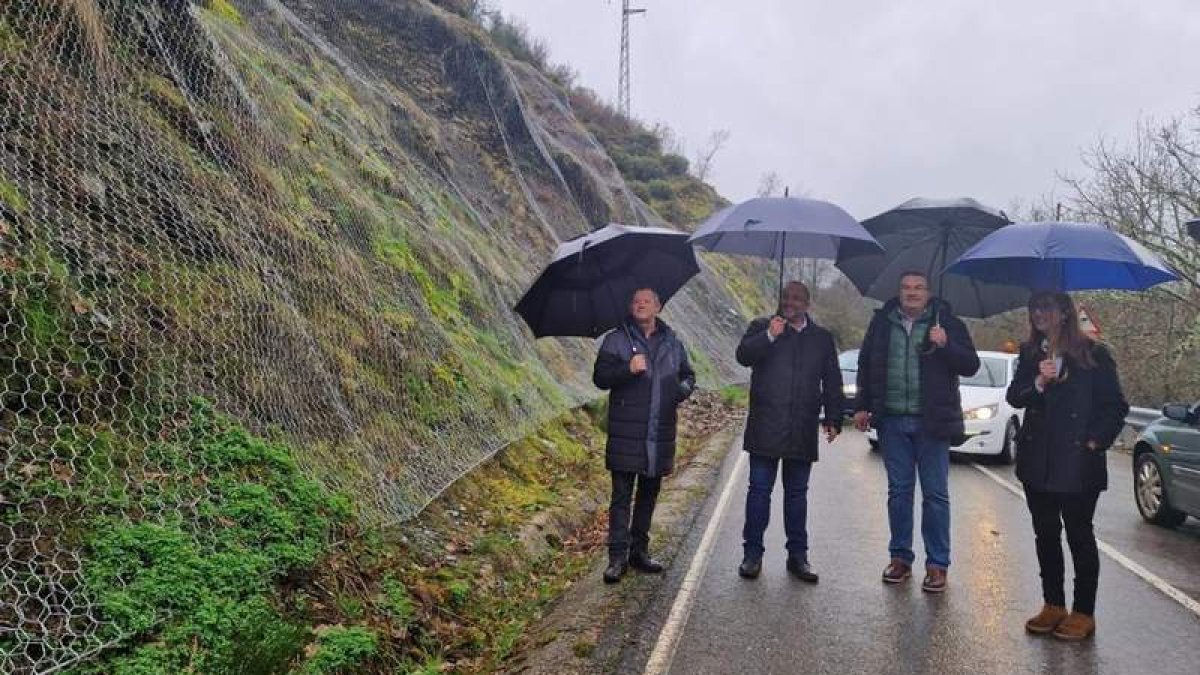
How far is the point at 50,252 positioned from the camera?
4.26m

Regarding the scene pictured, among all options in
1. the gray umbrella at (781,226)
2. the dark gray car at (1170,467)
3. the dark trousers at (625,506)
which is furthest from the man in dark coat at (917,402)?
the dark gray car at (1170,467)

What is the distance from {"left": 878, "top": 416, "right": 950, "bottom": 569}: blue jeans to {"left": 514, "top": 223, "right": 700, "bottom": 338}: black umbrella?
189 centimetres

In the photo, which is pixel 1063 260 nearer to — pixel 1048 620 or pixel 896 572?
pixel 1048 620

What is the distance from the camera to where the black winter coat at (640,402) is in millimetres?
5086

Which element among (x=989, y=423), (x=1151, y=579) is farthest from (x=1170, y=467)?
(x=989, y=423)

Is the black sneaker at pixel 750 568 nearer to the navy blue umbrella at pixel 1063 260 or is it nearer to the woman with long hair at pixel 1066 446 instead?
the woman with long hair at pixel 1066 446

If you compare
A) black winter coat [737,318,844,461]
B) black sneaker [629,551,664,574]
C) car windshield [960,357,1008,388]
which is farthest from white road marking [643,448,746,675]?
car windshield [960,357,1008,388]

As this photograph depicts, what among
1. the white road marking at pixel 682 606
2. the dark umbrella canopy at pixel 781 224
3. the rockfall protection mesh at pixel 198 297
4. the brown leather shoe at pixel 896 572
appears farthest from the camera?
the brown leather shoe at pixel 896 572

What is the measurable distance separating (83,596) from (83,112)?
11.6 ft

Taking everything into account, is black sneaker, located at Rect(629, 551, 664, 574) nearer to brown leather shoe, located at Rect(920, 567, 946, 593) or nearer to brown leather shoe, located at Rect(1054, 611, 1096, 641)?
brown leather shoe, located at Rect(920, 567, 946, 593)

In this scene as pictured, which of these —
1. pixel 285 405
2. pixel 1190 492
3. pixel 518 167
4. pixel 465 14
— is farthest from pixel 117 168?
pixel 465 14

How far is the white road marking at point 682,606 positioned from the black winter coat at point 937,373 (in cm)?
164

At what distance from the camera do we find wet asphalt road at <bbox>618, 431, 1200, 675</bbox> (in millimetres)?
4098

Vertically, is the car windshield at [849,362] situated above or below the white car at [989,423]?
above
